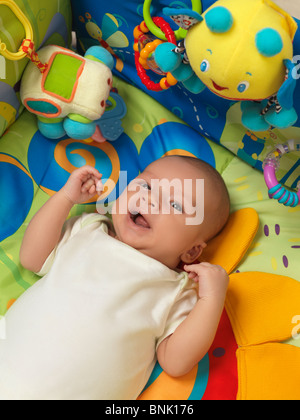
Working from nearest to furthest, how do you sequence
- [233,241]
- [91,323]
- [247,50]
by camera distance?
[247,50], [91,323], [233,241]

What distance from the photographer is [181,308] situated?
96 centimetres

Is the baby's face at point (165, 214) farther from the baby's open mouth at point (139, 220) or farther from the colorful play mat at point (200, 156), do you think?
the colorful play mat at point (200, 156)

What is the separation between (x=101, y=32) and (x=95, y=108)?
279mm

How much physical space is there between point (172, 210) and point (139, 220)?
87 mm

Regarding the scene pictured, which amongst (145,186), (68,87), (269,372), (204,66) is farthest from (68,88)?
(269,372)

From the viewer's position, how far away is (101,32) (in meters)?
1.23

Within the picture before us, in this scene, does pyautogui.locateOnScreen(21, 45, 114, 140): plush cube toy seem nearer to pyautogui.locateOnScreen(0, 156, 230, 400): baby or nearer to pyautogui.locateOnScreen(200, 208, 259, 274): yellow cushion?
pyautogui.locateOnScreen(0, 156, 230, 400): baby

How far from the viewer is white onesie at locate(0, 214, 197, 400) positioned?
815 millimetres

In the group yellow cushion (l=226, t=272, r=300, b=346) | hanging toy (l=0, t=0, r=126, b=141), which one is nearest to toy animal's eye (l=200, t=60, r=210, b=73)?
hanging toy (l=0, t=0, r=126, b=141)

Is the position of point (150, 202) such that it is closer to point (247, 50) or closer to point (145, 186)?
point (145, 186)

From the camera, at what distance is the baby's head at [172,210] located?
3.14 ft

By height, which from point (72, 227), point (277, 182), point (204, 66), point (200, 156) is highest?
point (204, 66)

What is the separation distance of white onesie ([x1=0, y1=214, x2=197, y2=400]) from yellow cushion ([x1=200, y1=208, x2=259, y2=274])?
136 millimetres

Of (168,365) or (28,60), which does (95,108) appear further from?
(168,365)
